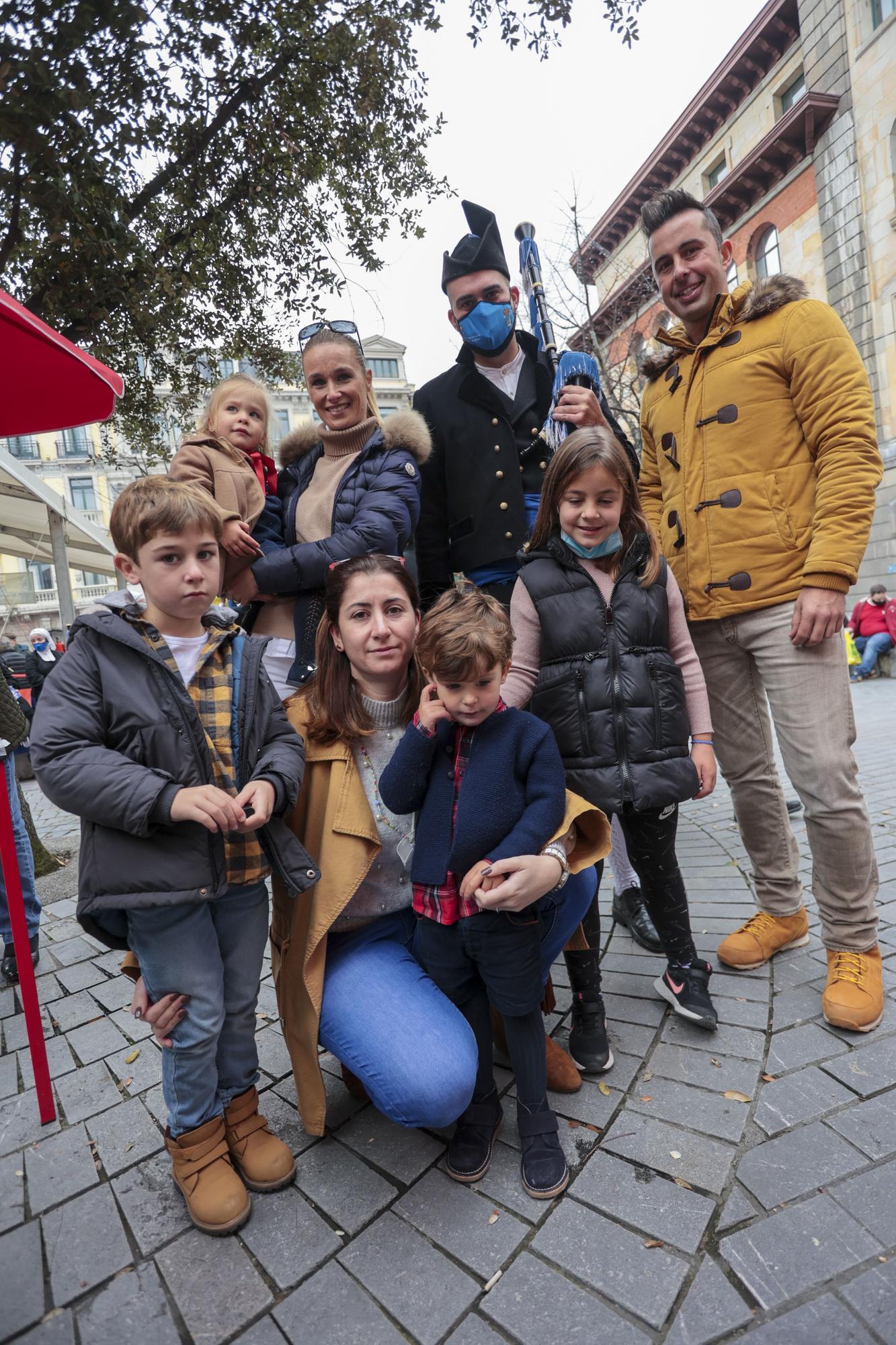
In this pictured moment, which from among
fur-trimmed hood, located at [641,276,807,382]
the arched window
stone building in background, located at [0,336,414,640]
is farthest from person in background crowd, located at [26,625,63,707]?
stone building in background, located at [0,336,414,640]

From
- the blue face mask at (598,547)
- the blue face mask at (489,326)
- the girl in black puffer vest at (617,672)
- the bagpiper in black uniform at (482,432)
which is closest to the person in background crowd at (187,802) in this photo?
the girl in black puffer vest at (617,672)

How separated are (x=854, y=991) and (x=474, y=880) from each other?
149 centimetres

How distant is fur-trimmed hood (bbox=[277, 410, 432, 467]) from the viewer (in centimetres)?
285

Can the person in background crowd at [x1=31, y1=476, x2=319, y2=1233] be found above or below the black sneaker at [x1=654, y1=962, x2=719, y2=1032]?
above

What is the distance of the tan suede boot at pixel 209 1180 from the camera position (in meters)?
1.82

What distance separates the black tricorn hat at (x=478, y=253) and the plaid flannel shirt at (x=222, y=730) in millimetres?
1976

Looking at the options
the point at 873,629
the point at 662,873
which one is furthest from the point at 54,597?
the point at 662,873

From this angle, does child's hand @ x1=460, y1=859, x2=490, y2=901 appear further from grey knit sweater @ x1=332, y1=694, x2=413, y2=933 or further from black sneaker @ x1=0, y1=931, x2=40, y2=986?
black sneaker @ x1=0, y1=931, x2=40, y2=986

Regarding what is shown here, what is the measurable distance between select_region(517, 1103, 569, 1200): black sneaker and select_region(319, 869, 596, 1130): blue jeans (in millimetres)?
194

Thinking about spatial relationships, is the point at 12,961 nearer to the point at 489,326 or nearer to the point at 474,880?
the point at 474,880

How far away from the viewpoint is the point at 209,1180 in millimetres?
1882

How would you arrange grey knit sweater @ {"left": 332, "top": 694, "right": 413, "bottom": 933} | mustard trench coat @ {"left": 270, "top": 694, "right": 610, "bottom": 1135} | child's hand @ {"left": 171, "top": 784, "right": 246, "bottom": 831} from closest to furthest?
1. child's hand @ {"left": 171, "top": 784, "right": 246, "bottom": 831}
2. mustard trench coat @ {"left": 270, "top": 694, "right": 610, "bottom": 1135}
3. grey knit sweater @ {"left": 332, "top": 694, "right": 413, "bottom": 933}

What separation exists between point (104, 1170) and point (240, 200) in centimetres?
576

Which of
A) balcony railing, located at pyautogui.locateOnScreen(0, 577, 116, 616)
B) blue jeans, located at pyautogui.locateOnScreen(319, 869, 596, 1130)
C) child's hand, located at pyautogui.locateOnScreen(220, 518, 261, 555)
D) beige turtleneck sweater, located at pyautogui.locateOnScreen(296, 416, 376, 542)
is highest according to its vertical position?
balcony railing, located at pyautogui.locateOnScreen(0, 577, 116, 616)
